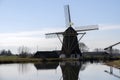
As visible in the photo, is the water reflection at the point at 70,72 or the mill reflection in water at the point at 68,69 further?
the mill reflection in water at the point at 68,69

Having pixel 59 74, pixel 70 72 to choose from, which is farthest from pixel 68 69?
pixel 59 74

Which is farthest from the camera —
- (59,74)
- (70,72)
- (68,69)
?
(68,69)

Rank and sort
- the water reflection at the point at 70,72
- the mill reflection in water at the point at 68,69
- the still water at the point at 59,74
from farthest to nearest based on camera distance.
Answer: the mill reflection in water at the point at 68,69, the water reflection at the point at 70,72, the still water at the point at 59,74

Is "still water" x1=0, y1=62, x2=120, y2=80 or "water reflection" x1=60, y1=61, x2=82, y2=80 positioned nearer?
"still water" x1=0, y1=62, x2=120, y2=80

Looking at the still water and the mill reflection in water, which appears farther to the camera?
the mill reflection in water

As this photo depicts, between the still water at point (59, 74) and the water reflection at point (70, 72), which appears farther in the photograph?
the water reflection at point (70, 72)

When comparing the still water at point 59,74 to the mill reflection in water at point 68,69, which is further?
the mill reflection in water at point 68,69

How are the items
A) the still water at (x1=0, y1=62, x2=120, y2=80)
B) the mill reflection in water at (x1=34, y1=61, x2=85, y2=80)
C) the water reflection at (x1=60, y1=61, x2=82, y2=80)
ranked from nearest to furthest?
the still water at (x1=0, y1=62, x2=120, y2=80) < the water reflection at (x1=60, y1=61, x2=82, y2=80) < the mill reflection in water at (x1=34, y1=61, x2=85, y2=80)

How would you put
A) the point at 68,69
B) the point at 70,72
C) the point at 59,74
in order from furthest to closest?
the point at 68,69 → the point at 70,72 → the point at 59,74

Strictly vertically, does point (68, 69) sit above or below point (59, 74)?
above

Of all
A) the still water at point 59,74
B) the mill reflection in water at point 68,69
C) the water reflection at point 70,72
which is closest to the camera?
the still water at point 59,74

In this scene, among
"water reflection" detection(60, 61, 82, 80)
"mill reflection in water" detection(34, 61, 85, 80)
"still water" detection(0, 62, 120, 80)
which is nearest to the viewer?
"still water" detection(0, 62, 120, 80)

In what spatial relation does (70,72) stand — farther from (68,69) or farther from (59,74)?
(68,69)

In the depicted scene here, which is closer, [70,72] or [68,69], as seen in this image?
[70,72]
